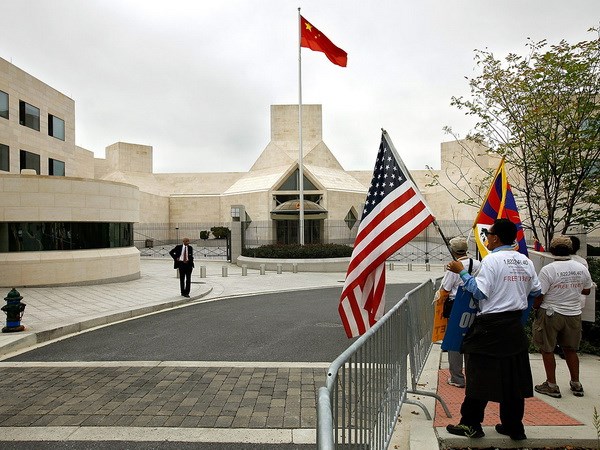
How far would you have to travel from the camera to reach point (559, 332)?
5.03 meters

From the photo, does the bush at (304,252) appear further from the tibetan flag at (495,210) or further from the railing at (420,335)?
the tibetan flag at (495,210)

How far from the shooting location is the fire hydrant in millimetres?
8461

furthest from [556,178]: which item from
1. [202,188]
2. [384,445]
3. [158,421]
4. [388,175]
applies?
[202,188]

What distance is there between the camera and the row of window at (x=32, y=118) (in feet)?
83.0

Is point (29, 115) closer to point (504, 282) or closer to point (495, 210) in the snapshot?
point (495, 210)

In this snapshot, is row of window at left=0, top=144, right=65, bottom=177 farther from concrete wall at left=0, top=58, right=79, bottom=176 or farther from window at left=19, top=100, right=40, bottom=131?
window at left=19, top=100, right=40, bottom=131

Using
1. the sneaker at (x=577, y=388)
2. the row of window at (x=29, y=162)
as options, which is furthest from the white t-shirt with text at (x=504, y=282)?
the row of window at (x=29, y=162)

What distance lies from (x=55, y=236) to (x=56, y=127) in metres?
18.7

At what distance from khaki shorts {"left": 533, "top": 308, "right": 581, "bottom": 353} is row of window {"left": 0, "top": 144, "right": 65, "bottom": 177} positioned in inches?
1097

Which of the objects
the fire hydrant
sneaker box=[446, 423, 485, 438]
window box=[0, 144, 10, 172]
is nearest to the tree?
sneaker box=[446, 423, 485, 438]

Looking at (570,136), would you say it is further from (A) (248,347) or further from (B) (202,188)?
(B) (202,188)

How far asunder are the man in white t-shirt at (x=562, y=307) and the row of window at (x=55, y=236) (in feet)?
50.0

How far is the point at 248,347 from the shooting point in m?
7.89

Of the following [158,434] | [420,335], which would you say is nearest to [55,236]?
[158,434]
